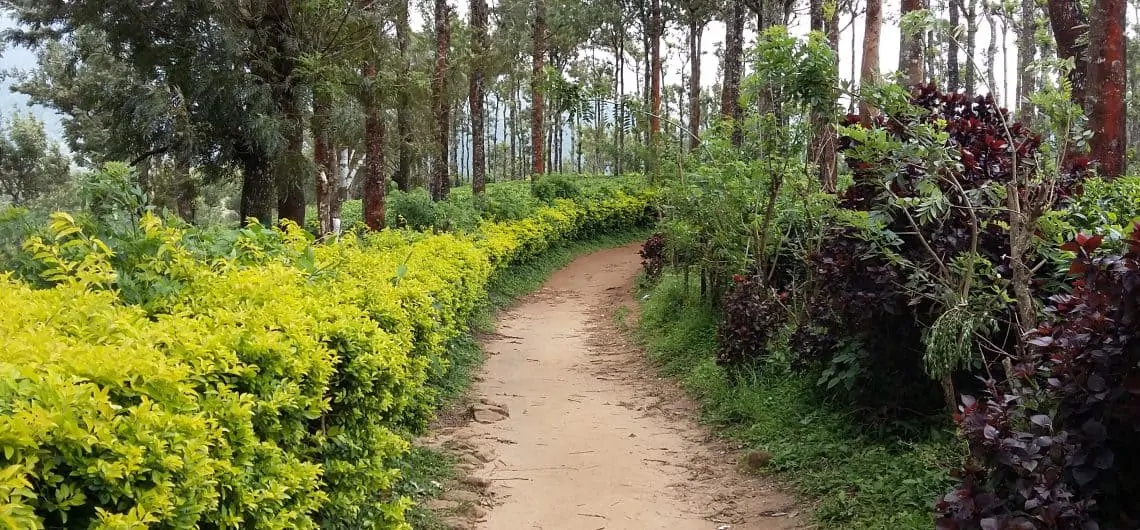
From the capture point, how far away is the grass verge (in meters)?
4.77

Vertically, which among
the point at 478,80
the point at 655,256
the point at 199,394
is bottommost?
the point at 655,256

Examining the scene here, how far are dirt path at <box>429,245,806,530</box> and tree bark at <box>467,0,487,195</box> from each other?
770 centimetres

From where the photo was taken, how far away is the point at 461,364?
819 centimetres

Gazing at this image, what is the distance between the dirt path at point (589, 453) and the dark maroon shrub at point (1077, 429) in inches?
75.1

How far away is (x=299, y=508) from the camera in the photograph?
280cm

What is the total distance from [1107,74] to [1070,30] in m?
0.72

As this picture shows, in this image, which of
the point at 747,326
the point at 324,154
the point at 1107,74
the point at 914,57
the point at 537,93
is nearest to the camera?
the point at 1107,74

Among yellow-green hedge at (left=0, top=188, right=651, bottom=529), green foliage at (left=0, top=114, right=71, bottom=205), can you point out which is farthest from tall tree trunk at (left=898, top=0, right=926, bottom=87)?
green foliage at (left=0, top=114, right=71, bottom=205)

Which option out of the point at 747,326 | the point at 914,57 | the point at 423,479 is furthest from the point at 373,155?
the point at 914,57

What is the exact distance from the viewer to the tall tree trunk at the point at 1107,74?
18.3ft

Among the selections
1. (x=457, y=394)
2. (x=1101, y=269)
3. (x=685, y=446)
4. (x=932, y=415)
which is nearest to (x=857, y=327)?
(x=932, y=415)

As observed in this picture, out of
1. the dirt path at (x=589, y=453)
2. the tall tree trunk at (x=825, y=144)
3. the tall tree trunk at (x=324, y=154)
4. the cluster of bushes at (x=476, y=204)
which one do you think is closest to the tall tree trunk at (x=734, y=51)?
the cluster of bushes at (x=476, y=204)

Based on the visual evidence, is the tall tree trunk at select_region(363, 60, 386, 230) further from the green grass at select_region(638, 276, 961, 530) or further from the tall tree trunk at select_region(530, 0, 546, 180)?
the tall tree trunk at select_region(530, 0, 546, 180)

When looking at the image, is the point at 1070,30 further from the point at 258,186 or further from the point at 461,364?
the point at 258,186
